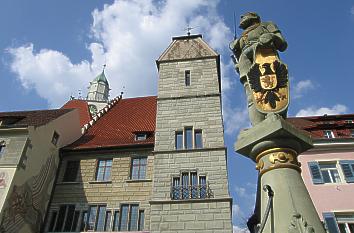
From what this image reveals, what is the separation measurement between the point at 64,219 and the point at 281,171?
14660 mm

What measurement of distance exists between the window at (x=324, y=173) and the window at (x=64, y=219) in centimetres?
1167

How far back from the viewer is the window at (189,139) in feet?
55.5

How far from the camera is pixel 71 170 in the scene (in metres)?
18.5

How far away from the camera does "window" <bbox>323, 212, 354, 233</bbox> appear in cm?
1462

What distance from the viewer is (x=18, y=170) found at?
49.3ft

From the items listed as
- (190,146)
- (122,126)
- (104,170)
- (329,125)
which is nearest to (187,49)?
(122,126)

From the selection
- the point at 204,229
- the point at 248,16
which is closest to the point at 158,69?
the point at 204,229

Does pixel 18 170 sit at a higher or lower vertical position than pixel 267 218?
higher

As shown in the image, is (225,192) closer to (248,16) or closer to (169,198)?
(169,198)

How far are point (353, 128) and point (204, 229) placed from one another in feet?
33.9

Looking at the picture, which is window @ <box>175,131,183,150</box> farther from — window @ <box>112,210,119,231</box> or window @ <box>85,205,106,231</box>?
window @ <box>85,205,106,231</box>

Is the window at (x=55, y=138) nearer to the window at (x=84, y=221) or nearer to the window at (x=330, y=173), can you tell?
the window at (x=84, y=221)

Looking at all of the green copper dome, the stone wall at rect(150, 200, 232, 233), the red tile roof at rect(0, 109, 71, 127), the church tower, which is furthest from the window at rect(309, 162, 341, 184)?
the green copper dome

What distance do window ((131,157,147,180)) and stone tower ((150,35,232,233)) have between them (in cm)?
131
